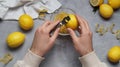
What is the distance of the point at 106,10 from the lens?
35.4 inches

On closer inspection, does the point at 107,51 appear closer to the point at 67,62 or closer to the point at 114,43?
the point at 114,43

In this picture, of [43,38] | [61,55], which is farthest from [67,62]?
[43,38]

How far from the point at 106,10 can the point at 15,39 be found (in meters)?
0.34

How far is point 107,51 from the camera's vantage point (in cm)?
87

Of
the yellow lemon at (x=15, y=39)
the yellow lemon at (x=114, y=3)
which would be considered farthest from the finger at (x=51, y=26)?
the yellow lemon at (x=114, y=3)

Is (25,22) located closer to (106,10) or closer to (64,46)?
(64,46)

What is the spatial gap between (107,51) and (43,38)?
240mm

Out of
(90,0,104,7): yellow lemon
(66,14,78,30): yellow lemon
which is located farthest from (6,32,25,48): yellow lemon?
(90,0,104,7): yellow lemon

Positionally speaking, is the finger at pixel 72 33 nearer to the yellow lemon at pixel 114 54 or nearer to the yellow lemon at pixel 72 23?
the yellow lemon at pixel 72 23

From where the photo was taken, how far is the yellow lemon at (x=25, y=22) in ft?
2.80

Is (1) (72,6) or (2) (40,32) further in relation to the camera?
(1) (72,6)

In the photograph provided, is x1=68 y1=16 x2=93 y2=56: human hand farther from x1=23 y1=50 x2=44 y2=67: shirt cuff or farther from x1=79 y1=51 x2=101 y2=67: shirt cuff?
x1=23 y1=50 x2=44 y2=67: shirt cuff

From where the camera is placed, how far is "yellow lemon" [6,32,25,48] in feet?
2.69

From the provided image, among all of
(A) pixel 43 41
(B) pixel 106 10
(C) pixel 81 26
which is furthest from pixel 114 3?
(A) pixel 43 41
